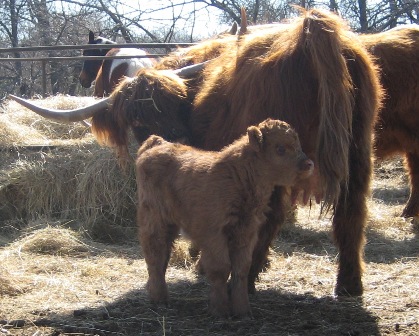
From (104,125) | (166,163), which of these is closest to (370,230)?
Result: (104,125)

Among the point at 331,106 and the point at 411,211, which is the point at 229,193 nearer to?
the point at 331,106

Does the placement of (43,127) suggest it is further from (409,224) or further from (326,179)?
(326,179)

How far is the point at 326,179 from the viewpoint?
168 inches

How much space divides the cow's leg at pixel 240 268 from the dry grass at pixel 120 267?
0.10m

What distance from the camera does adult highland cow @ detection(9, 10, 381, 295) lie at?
427 cm

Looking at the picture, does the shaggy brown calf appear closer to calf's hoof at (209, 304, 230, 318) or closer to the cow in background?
calf's hoof at (209, 304, 230, 318)

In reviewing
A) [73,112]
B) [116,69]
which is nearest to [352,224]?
[73,112]

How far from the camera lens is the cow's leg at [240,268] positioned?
4.02 m

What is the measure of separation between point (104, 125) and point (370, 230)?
3281mm

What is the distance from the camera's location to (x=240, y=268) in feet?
13.3

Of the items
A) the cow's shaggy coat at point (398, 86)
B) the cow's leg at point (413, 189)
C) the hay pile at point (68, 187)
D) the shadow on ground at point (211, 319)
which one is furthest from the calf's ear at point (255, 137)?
the cow's leg at point (413, 189)

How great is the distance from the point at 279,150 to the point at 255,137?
0.51 feet

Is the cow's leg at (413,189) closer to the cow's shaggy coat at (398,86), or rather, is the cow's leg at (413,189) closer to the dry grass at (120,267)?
the dry grass at (120,267)

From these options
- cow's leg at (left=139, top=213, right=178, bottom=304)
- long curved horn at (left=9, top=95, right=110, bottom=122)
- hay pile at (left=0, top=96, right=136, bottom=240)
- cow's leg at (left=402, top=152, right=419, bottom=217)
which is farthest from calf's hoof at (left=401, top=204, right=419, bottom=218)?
cow's leg at (left=139, top=213, right=178, bottom=304)
